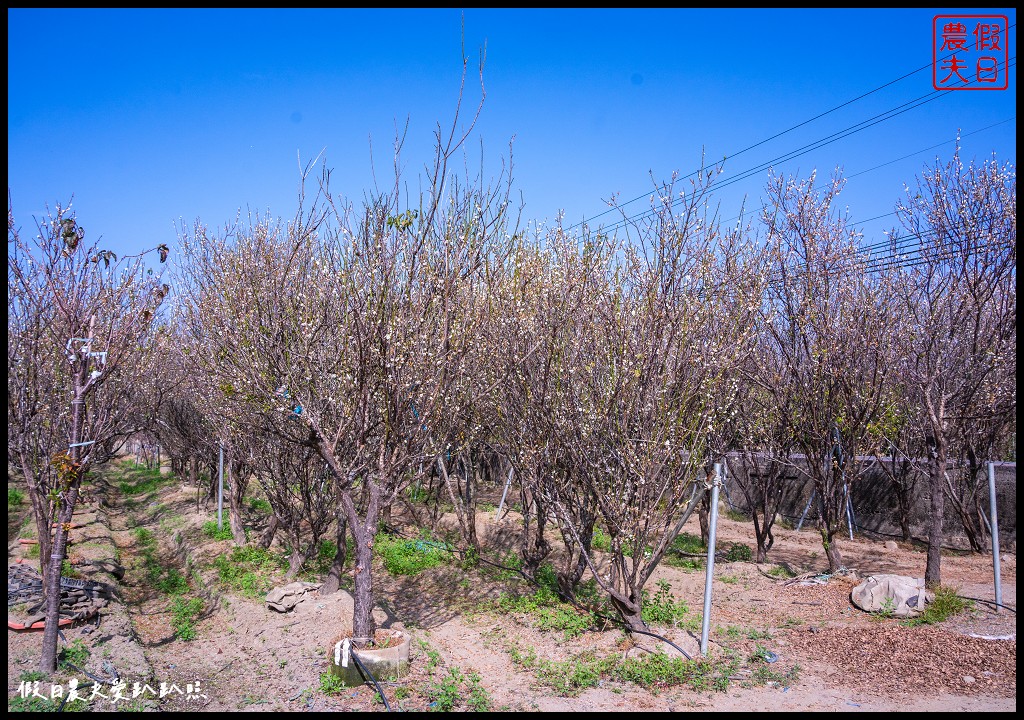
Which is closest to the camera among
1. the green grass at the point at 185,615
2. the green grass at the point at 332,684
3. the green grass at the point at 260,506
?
the green grass at the point at 332,684

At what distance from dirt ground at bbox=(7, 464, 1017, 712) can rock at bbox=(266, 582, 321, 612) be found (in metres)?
0.11

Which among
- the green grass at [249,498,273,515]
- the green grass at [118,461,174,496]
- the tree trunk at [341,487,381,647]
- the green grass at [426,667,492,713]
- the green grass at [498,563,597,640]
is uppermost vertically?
the tree trunk at [341,487,381,647]

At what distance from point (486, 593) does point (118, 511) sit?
12.6 m

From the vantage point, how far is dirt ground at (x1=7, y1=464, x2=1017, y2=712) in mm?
5008

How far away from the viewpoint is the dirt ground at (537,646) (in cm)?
501

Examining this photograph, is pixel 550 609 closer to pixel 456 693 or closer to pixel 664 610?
pixel 664 610

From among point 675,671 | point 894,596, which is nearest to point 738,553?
point 894,596

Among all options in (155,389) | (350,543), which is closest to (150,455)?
(155,389)

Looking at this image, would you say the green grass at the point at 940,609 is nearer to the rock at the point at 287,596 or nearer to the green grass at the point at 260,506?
the rock at the point at 287,596

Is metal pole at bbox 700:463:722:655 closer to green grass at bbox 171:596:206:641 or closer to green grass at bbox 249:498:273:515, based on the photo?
green grass at bbox 171:596:206:641

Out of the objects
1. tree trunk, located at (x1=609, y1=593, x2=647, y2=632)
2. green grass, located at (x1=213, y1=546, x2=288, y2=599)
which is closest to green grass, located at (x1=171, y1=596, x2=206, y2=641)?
green grass, located at (x1=213, y1=546, x2=288, y2=599)

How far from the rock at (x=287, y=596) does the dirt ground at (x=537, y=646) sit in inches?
4.3

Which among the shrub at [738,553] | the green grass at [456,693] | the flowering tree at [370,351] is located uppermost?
the flowering tree at [370,351]

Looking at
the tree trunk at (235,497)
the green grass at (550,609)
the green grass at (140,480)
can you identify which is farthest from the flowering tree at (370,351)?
the green grass at (140,480)
